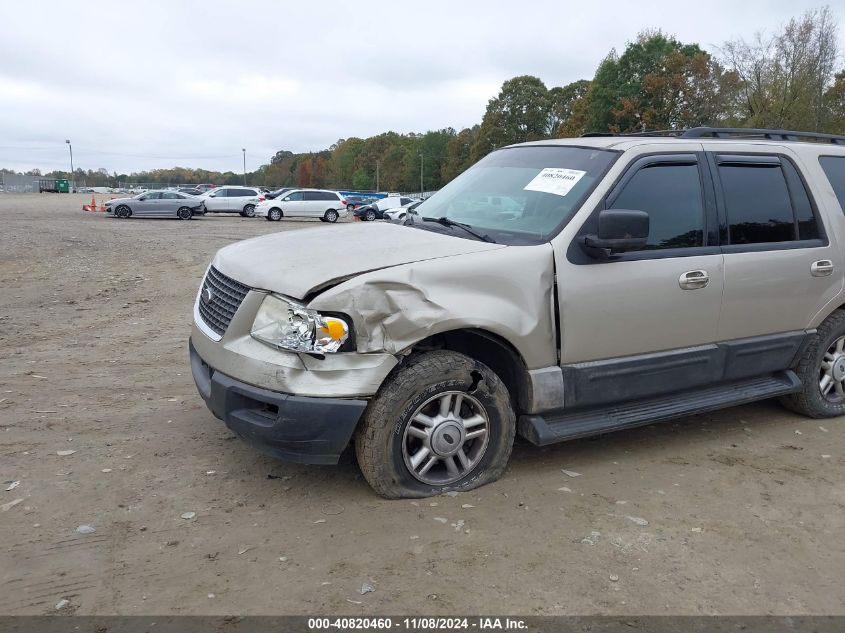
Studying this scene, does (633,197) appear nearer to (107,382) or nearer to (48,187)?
(107,382)

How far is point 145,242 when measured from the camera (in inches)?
720

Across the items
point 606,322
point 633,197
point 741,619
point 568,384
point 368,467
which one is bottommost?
point 741,619

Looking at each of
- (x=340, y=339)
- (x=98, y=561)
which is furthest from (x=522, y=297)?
(x=98, y=561)

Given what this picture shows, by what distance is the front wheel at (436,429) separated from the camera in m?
3.53

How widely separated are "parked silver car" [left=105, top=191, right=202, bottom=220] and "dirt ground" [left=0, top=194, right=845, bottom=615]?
2896 cm

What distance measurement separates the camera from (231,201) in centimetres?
3703

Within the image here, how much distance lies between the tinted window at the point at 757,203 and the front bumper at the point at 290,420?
2752mm

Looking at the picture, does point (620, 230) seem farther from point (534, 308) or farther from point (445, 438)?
point (445, 438)

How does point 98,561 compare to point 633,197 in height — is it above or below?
below

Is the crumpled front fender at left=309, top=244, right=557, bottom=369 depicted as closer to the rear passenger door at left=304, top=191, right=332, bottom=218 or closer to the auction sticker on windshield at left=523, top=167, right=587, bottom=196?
the auction sticker on windshield at left=523, top=167, right=587, bottom=196

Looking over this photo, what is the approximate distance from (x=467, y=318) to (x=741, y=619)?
1756 mm

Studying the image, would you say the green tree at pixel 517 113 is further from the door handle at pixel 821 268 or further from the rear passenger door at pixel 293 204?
the door handle at pixel 821 268

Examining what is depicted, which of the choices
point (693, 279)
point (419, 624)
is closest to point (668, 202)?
point (693, 279)

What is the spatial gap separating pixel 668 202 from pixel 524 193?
0.88 metres
